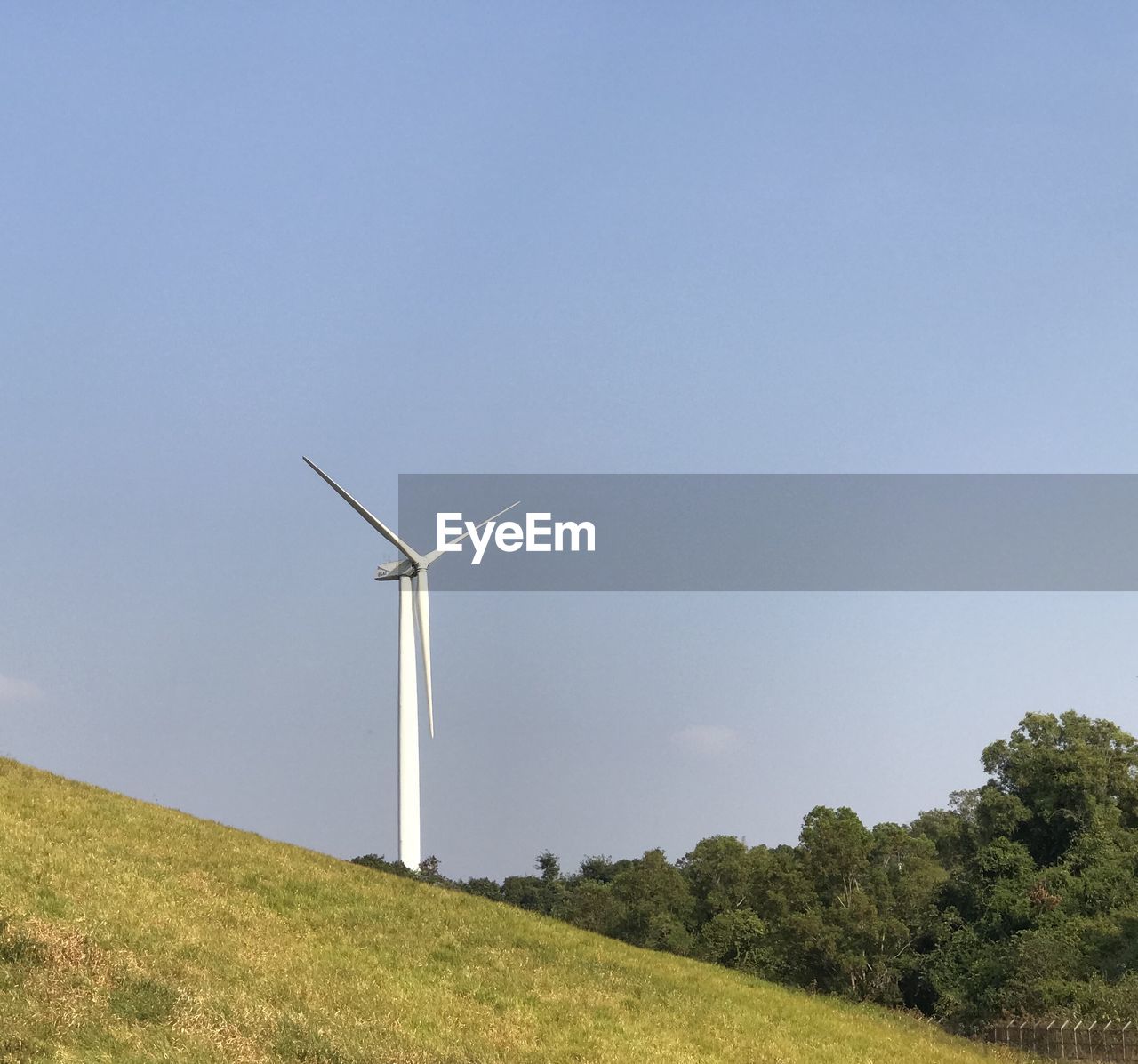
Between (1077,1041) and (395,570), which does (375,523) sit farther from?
(1077,1041)

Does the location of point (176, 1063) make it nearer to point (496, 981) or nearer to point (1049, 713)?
point (496, 981)

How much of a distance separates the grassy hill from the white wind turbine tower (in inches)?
701

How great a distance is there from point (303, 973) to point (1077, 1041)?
2777cm

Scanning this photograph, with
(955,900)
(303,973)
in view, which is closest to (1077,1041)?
(303,973)

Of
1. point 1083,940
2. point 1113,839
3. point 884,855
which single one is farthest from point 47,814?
point 1113,839

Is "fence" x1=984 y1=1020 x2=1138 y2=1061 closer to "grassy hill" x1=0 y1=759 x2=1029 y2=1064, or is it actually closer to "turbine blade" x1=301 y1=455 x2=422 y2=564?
"grassy hill" x1=0 y1=759 x2=1029 y2=1064

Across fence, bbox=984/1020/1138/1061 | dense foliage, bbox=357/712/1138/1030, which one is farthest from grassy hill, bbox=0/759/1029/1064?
dense foliage, bbox=357/712/1138/1030

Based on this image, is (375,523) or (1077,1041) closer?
(1077,1041)

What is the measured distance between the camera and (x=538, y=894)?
141250mm

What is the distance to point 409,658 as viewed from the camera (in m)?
66.3

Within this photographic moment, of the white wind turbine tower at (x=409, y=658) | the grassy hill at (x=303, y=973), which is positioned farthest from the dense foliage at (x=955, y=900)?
the grassy hill at (x=303, y=973)

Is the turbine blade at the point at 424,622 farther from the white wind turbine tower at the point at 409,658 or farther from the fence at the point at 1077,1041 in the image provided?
the fence at the point at 1077,1041

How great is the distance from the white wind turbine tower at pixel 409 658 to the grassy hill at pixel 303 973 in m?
17.8

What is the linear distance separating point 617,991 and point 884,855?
72139 millimetres
